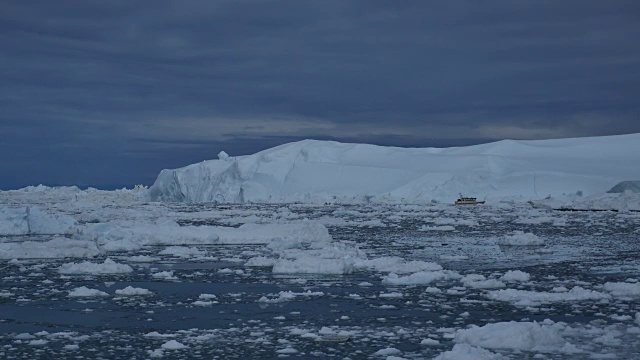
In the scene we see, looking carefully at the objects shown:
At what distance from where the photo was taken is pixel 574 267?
1230cm

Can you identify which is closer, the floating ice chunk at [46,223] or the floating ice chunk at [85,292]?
the floating ice chunk at [85,292]

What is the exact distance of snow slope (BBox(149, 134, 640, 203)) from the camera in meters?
43.6

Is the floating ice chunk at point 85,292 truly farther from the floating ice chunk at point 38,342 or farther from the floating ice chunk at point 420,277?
the floating ice chunk at point 420,277

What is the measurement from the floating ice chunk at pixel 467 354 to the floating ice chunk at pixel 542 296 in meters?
2.87

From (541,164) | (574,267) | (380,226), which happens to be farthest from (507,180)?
(574,267)

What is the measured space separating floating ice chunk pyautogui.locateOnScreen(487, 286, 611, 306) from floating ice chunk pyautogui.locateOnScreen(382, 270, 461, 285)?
4.55 feet

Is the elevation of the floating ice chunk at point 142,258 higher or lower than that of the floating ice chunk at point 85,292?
lower

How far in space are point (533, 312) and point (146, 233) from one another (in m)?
11.3

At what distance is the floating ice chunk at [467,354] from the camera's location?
19.4 ft

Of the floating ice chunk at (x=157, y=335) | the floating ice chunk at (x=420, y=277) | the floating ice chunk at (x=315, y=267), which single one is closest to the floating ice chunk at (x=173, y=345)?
the floating ice chunk at (x=157, y=335)

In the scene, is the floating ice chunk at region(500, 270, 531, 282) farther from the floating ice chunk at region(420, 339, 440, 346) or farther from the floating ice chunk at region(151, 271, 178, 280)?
the floating ice chunk at region(151, 271, 178, 280)

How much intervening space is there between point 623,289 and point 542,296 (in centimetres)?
112

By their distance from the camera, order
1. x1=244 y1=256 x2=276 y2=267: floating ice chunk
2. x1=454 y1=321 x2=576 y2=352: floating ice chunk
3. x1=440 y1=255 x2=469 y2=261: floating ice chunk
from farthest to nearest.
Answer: x1=440 y1=255 x2=469 y2=261: floating ice chunk < x1=244 y1=256 x2=276 y2=267: floating ice chunk < x1=454 y1=321 x2=576 y2=352: floating ice chunk

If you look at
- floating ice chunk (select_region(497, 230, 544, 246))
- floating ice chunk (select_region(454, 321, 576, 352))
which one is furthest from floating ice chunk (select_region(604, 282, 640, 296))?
floating ice chunk (select_region(497, 230, 544, 246))
